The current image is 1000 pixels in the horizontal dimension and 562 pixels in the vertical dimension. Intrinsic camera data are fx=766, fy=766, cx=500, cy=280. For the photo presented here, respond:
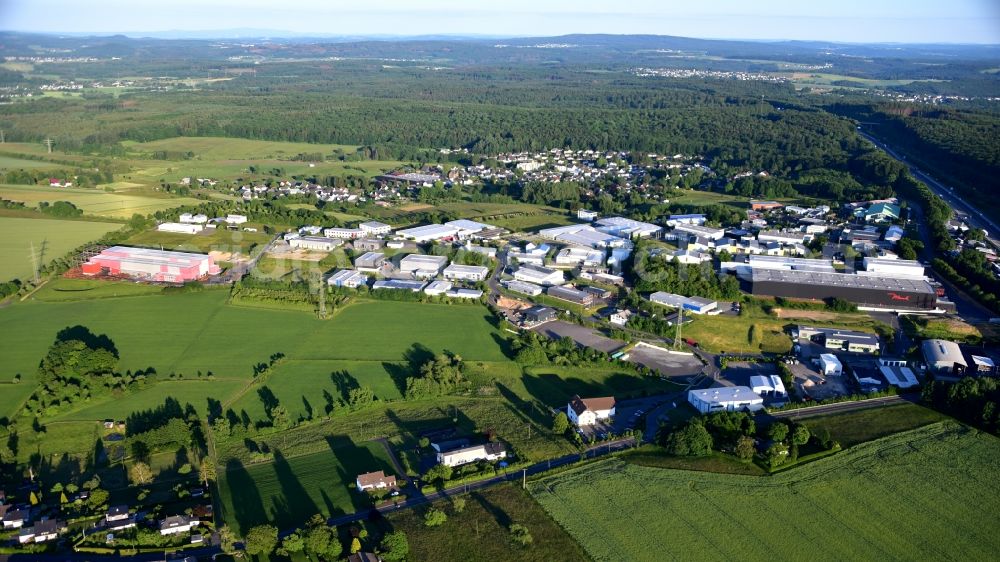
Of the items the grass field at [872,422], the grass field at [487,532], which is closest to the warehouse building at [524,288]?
the grass field at [872,422]

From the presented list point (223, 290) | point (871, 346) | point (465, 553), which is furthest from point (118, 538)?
point (871, 346)

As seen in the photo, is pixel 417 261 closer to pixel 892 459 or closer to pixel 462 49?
pixel 892 459

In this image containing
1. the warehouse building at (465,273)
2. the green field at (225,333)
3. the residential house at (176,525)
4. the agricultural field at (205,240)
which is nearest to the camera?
the residential house at (176,525)

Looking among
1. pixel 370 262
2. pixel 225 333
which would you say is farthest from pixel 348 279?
pixel 225 333

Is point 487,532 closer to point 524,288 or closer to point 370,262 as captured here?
point 524,288

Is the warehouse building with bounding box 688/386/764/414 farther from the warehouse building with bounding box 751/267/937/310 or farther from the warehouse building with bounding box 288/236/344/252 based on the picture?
the warehouse building with bounding box 288/236/344/252

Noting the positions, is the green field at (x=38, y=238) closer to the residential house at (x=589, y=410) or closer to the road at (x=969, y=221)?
the residential house at (x=589, y=410)

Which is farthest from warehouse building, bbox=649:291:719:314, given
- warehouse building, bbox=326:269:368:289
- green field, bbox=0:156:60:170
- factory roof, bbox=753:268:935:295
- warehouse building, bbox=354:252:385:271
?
green field, bbox=0:156:60:170
